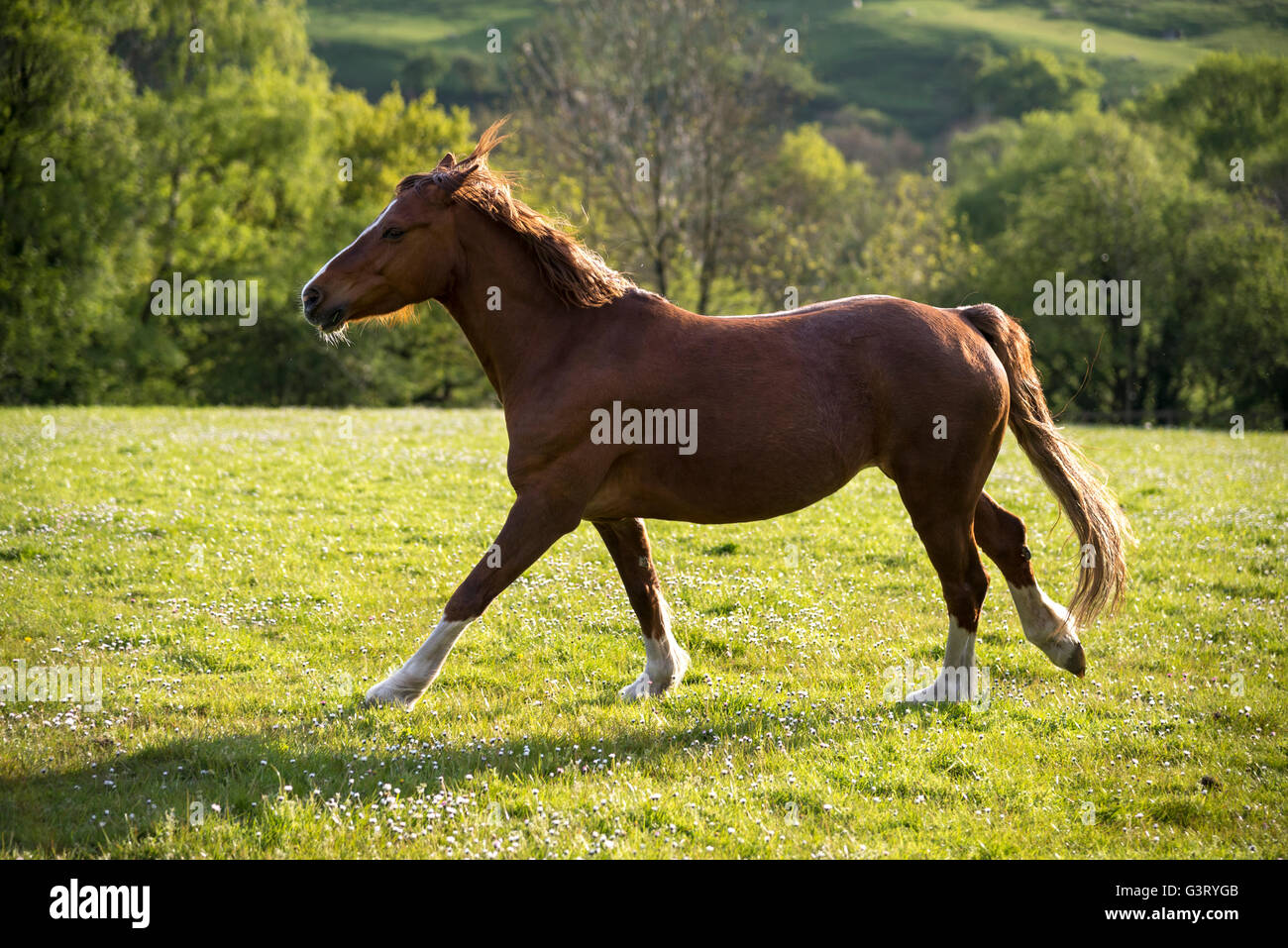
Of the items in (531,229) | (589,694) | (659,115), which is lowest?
(589,694)

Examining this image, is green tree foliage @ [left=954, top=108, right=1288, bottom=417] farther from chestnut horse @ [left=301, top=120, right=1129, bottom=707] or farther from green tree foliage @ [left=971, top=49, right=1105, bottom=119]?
green tree foliage @ [left=971, top=49, right=1105, bottom=119]

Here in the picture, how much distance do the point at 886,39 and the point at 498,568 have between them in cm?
14444

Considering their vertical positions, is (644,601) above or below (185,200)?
below

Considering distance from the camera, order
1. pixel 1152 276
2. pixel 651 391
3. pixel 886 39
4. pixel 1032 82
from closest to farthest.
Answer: pixel 651 391 < pixel 1152 276 < pixel 1032 82 < pixel 886 39

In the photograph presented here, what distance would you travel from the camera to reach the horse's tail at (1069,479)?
7633mm

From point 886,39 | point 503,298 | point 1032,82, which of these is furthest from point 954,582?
point 886,39

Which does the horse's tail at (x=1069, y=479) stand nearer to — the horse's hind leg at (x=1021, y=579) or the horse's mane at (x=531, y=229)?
the horse's hind leg at (x=1021, y=579)

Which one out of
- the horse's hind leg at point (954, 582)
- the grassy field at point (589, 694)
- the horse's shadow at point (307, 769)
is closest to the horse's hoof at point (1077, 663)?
the grassy field at point (589, 694)

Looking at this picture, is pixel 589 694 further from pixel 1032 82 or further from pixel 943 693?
pixel 1032 82

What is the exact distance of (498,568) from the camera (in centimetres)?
648

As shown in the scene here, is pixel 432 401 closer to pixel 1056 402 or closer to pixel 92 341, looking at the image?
pixel 92 341

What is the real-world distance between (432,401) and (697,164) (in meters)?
20.1

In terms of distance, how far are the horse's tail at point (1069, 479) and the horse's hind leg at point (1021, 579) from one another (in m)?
0.17
